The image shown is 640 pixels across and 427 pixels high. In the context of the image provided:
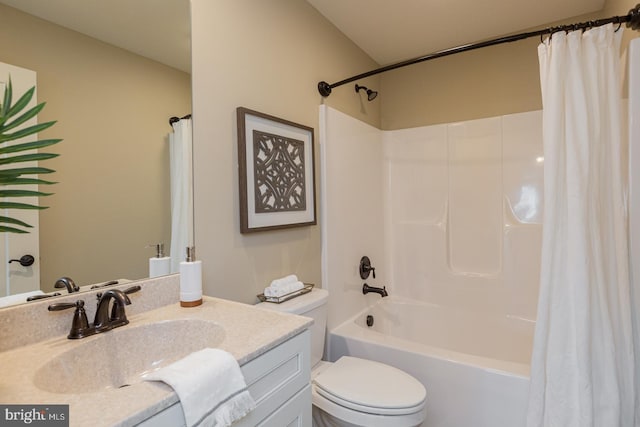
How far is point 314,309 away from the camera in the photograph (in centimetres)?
165

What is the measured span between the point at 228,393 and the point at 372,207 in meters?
2.06

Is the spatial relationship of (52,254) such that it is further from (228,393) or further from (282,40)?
(282,40)

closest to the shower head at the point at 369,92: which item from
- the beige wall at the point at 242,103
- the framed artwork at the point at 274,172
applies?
the beige wall at the point at 242,103

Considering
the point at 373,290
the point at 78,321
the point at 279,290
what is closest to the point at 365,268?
the point at 373,290

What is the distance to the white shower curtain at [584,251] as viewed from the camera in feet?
4.36

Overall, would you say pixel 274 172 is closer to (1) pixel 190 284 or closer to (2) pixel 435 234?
(1) pixel 190 284

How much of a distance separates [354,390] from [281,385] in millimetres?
614

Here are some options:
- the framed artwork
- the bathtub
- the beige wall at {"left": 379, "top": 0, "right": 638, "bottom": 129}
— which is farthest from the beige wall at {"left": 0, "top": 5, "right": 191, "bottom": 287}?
the beige wall at {"left": 379, "top": 0, "right": 638, "bottom": 129}

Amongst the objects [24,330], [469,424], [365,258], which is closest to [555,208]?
[469,424]

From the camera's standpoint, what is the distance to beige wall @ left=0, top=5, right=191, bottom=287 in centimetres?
94

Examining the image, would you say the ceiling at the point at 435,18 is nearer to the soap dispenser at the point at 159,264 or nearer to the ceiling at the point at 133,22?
the ceiling at the point at 133,22

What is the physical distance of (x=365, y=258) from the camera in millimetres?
2459

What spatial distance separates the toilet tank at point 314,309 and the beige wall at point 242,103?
171 millimetres

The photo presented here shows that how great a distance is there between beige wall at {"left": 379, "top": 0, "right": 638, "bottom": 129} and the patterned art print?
1439 millimetres
